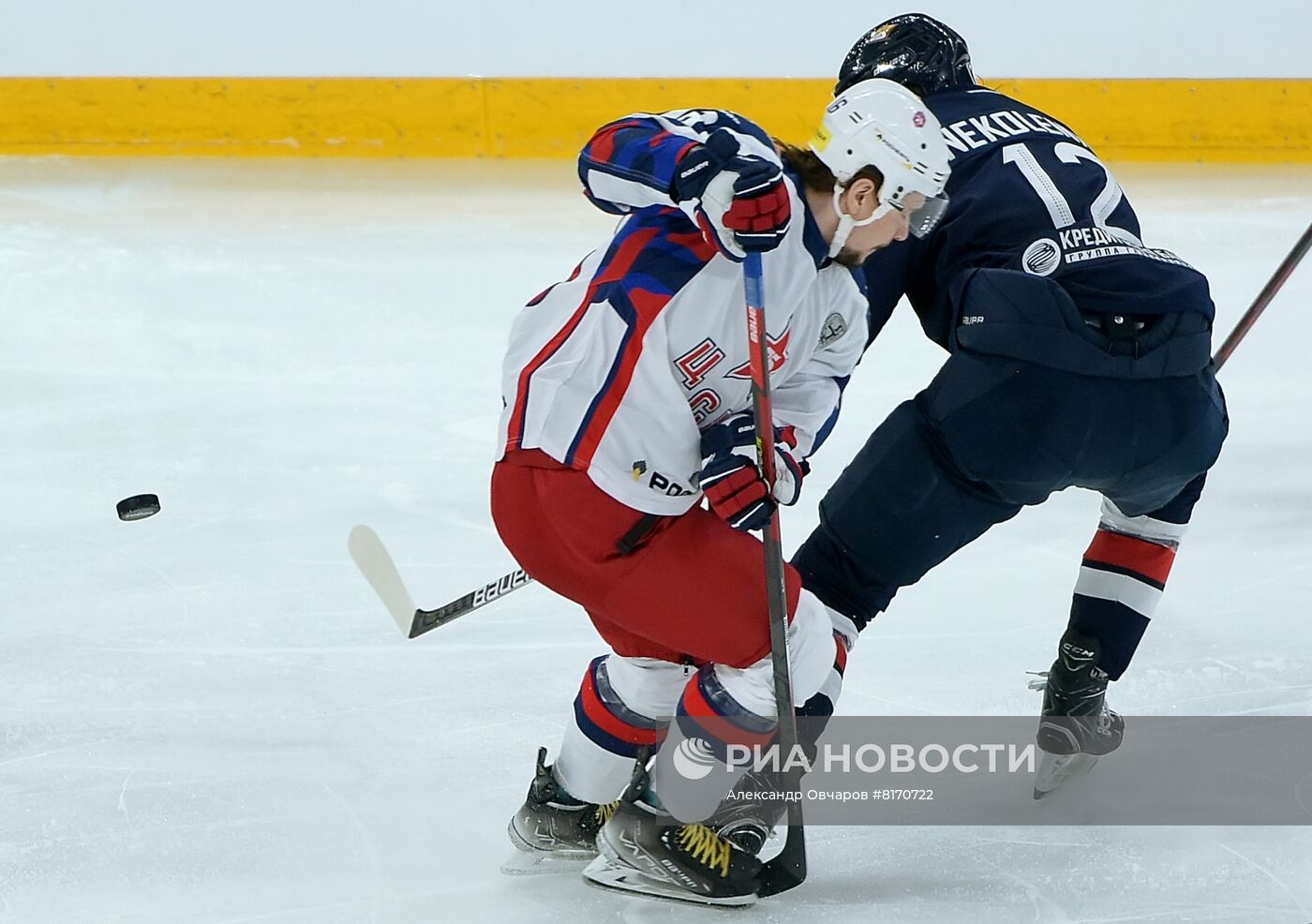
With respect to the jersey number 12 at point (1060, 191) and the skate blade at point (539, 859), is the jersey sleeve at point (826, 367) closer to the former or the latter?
the jersey number 12 at point (1060, 191)

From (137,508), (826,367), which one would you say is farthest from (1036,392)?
(137,508)

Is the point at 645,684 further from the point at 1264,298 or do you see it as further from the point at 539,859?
the point at 1264,298

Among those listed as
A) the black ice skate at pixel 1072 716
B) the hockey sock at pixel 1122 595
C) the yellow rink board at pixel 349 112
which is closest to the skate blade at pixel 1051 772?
the black ice skate at pixel 1072 716

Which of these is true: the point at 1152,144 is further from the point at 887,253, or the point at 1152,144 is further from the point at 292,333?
the point at 887,253

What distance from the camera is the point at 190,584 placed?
2.57m

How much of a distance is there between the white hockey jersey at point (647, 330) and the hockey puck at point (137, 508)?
→ 1.44 meters

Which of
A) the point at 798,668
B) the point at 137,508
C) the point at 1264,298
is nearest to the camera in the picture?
the point at 798,668

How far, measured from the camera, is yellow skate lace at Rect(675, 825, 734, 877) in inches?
67.9

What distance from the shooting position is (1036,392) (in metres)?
1.68

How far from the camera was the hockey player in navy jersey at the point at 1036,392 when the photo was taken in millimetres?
1680

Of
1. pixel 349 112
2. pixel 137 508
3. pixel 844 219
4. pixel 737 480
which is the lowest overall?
pixel 349 112

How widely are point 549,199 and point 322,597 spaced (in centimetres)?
263

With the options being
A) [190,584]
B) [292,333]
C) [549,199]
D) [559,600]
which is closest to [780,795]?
[559,600]

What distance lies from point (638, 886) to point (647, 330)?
0.69 m
